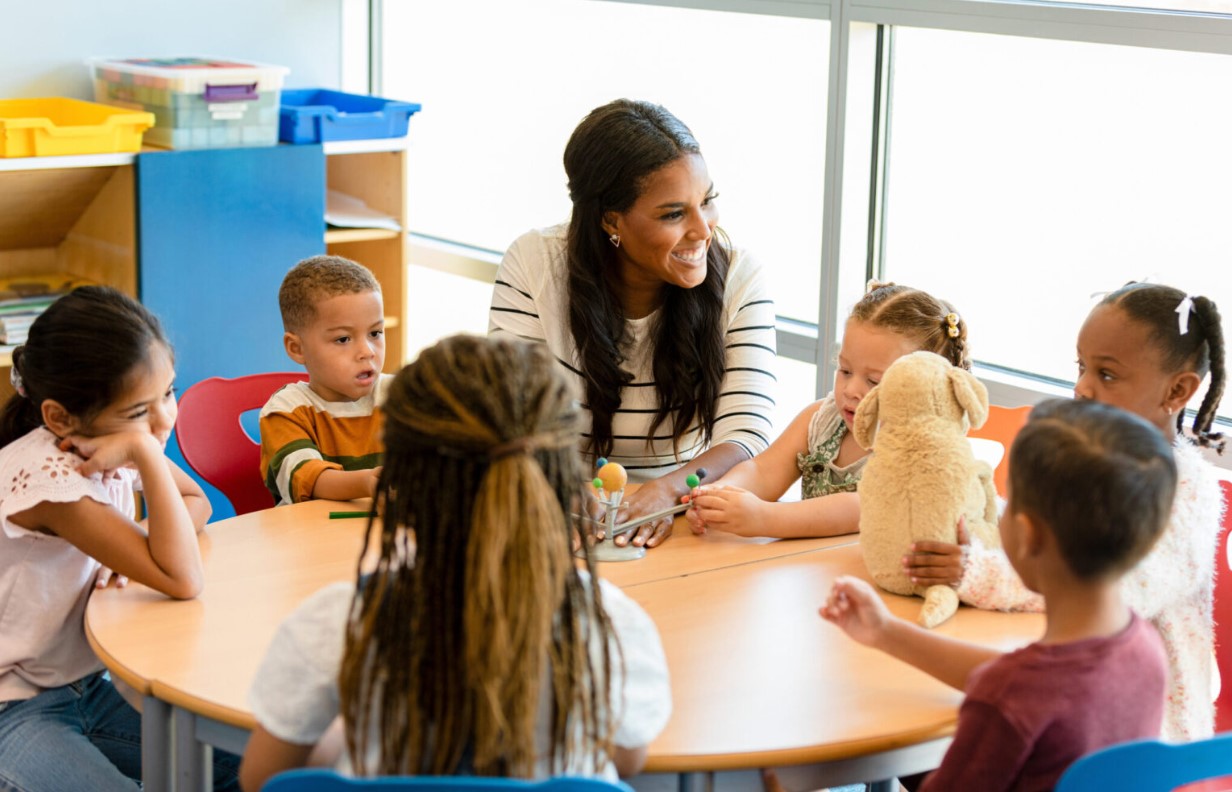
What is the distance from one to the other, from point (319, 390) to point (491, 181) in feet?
6.80

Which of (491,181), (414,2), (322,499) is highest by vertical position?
(414,2)

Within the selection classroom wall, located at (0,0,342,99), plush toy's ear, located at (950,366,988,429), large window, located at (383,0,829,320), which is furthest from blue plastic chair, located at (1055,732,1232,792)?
classroom wall, located at (0,0,342,99)

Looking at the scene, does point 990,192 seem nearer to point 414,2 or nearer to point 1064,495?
point 1064,495

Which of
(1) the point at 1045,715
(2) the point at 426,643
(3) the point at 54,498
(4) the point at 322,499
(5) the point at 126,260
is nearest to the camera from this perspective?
(2) the point at 426,643

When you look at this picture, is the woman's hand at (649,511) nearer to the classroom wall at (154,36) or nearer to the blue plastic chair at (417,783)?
the blue plastic chair at (417,783)

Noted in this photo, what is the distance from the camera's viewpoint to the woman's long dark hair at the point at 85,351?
1.77 m

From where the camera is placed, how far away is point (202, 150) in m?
3.54

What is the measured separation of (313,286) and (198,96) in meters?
1.47

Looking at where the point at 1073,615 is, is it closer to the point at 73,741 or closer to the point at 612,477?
the point at 612,477

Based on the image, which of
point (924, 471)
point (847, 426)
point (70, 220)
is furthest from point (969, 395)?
point (70, 220)

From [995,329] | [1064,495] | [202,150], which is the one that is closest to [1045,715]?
[1064,495]

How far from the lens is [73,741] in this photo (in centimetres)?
179

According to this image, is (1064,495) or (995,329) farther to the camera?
(995,329)

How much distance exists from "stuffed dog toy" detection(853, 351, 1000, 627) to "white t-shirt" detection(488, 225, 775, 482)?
70 centimetres
